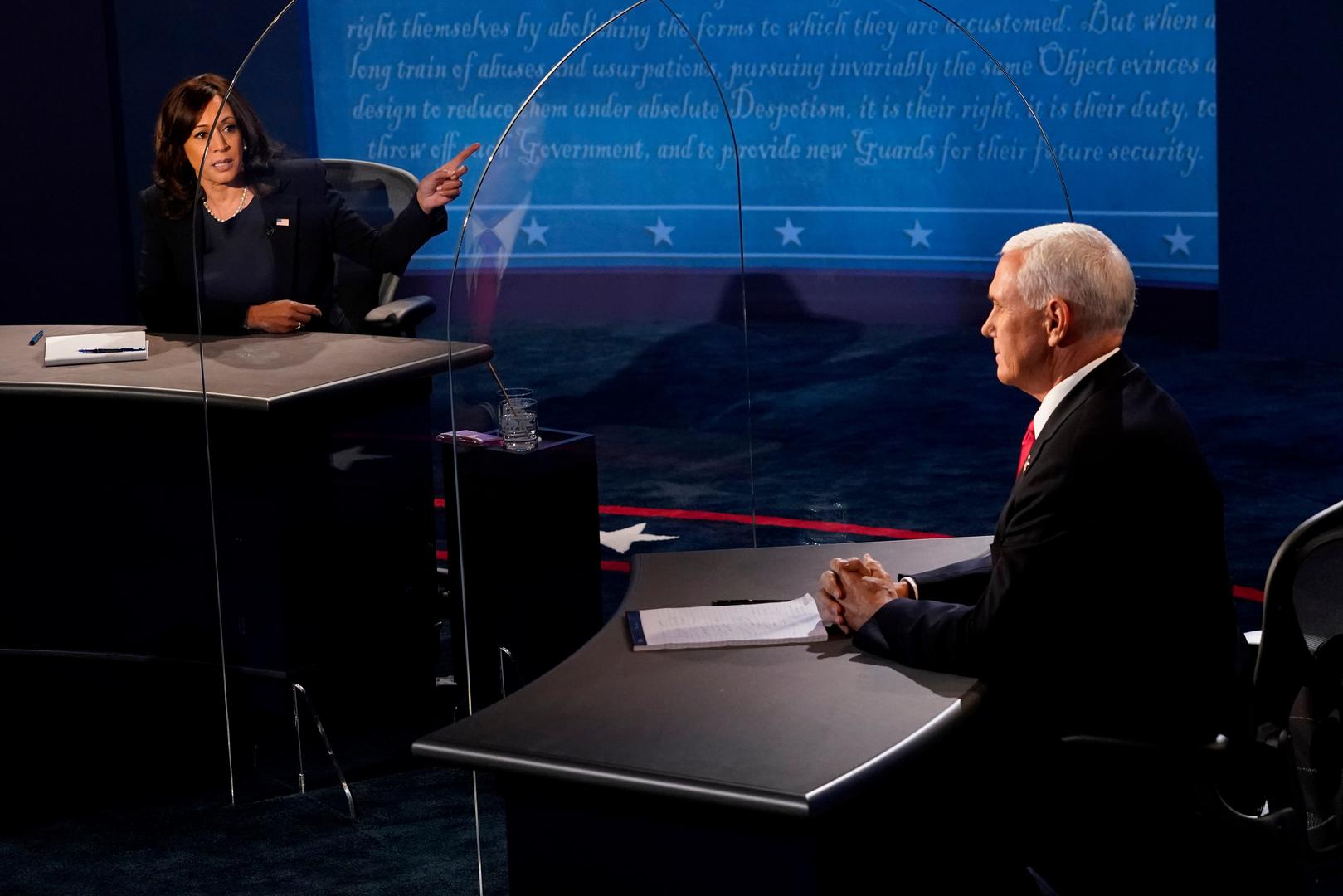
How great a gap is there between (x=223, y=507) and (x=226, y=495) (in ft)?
0.12

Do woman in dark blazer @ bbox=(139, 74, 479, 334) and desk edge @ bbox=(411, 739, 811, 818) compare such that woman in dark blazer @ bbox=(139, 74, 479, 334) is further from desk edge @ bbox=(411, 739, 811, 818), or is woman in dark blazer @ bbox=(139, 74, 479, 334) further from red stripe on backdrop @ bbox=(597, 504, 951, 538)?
red stripe on backdrop @ bbox=(597, 504, 951, 538)

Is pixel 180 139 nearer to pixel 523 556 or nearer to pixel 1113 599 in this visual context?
pixel 523 556

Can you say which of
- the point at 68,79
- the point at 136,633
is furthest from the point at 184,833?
the point at 68,79

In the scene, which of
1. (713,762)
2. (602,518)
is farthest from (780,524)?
(713,762)

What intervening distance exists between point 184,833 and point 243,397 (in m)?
0.94

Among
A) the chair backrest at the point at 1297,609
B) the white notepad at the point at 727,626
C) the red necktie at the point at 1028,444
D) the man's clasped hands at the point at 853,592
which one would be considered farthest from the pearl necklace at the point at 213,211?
the chair backrest at the point at 1297,609

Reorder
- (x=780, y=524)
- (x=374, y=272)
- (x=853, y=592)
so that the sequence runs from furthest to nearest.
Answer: (x=780, y=524) < (x=374, y=272) < (x=853, y=592)

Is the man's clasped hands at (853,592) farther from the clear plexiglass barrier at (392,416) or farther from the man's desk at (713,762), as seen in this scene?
the clear plexiglass barrier at (392,416)

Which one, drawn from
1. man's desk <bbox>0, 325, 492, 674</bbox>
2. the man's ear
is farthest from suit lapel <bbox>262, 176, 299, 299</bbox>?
the man's ear

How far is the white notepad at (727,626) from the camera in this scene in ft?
7.94

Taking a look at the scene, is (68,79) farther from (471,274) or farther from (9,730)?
(471,274)

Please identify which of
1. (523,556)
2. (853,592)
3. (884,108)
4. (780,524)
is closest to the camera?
(853,592)

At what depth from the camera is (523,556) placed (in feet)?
11.2

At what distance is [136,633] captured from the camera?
4.19 metres
